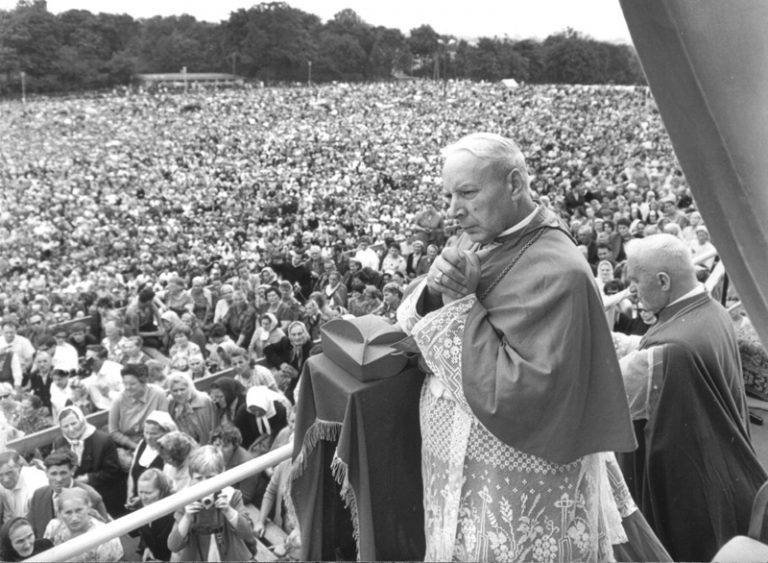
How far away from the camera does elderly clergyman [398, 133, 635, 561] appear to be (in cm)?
133

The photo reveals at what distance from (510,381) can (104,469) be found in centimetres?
364

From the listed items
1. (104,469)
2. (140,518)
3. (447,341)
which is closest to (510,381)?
(447,341)

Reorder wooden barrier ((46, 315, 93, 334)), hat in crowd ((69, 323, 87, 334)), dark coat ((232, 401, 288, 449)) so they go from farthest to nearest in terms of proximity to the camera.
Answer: wooden barrier ((46, 315, 93, 334)) → hat in crowd ((69, 323, 87, 334)) → dark coat ((232, 401, 288, 449))

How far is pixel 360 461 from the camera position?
146 cm

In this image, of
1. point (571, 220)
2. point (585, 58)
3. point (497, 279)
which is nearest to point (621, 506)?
point (497, 279)

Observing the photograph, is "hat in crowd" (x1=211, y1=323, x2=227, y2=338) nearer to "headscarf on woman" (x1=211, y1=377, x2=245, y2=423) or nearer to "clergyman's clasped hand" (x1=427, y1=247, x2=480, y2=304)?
"headscarf on woman" (x1=211, y1=377, x2=245, y2=423)

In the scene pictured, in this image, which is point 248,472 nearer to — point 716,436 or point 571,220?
point 716,436

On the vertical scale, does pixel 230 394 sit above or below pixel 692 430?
below

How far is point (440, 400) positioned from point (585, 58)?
0.93 metres

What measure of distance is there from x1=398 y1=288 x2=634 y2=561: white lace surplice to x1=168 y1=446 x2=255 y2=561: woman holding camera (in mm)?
1254

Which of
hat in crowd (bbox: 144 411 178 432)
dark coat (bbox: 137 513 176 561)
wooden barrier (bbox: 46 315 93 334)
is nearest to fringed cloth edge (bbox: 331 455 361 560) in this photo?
dark coat (bbox: 137 513 176 561)

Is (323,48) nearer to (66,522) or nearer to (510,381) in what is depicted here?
(66,522)

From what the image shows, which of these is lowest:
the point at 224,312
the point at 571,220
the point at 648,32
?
the point at 224,312

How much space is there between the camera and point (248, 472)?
1673mm
